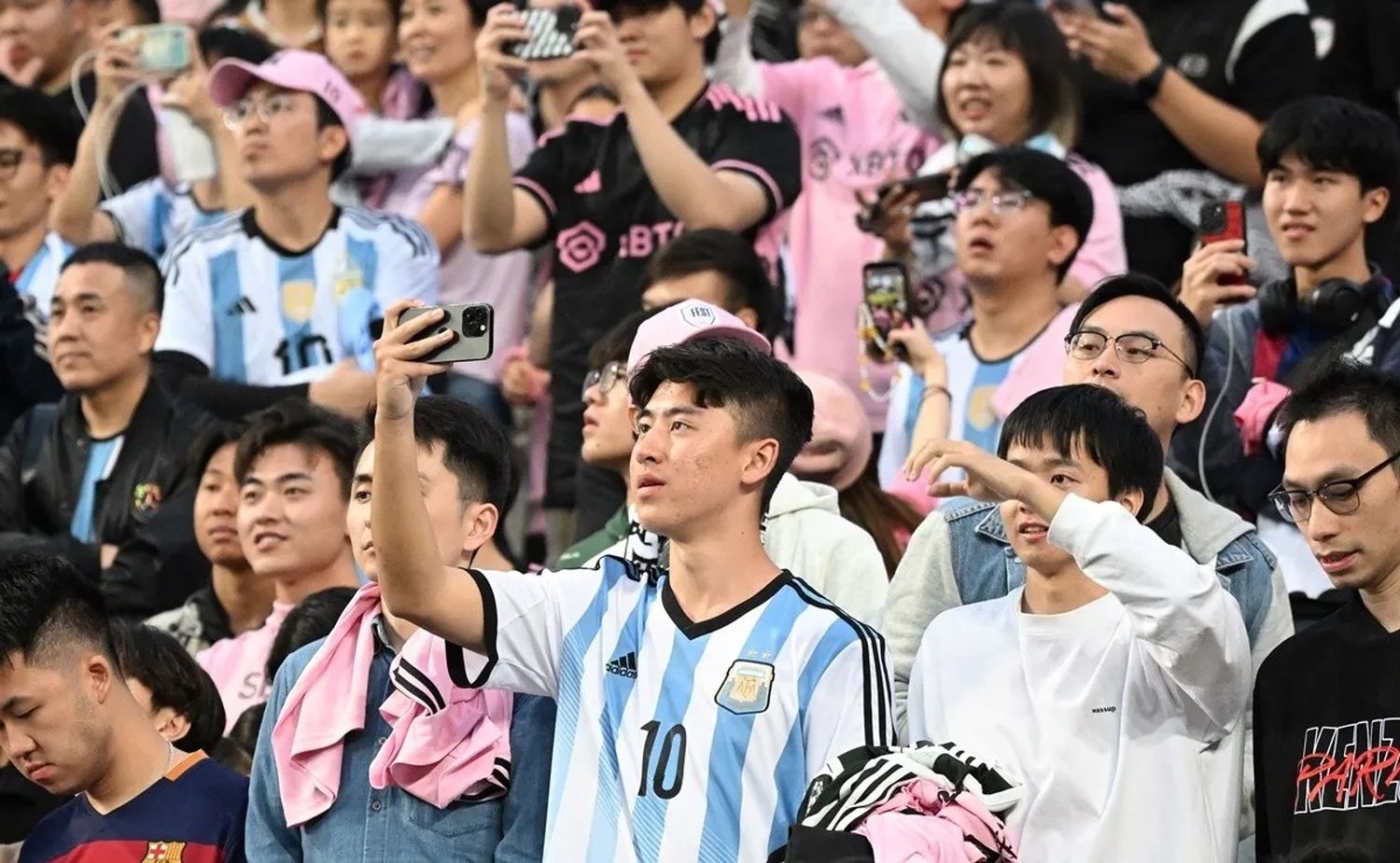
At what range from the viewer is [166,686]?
598cm

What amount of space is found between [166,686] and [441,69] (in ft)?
12.7

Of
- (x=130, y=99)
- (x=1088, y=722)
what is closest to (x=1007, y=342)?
(x=1088, y=722)

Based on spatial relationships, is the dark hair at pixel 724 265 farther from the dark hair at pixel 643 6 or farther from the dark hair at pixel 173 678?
the dark hair at pixel 173 678

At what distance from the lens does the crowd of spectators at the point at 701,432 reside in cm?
475

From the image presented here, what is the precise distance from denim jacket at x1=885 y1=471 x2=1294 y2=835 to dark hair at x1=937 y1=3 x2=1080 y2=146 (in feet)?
9.20

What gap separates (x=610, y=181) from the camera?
26.6 feet

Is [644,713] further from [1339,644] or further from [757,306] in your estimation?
[757,306]

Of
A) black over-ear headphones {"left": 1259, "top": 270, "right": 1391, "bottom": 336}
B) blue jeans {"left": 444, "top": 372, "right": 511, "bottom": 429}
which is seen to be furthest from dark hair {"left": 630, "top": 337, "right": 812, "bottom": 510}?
blue jeans {"left": 444, "top": 372, "right": 511, "bottom": 429}

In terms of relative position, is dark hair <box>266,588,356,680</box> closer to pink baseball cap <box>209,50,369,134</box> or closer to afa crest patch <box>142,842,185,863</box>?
afa crest patch <box>142,842,185,863</box>

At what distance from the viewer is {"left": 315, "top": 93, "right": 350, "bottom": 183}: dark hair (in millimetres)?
8680

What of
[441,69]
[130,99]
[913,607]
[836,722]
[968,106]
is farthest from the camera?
[130,99]

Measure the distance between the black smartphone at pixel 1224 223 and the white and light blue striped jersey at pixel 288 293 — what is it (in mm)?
2756

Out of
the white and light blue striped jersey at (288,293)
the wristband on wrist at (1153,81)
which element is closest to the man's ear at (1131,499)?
the wristband on wrist at (1153,81)

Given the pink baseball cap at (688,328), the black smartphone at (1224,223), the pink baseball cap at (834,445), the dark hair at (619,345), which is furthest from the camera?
the pink baseball cap at (834,445)
